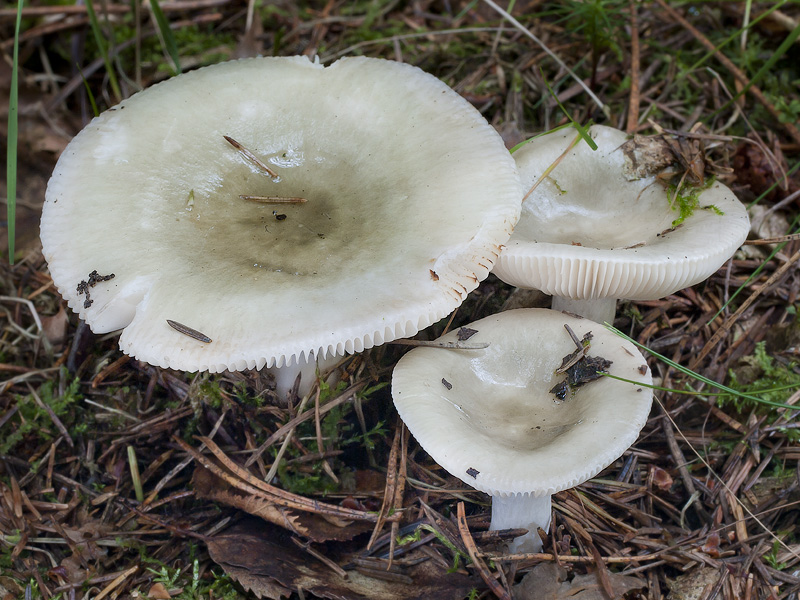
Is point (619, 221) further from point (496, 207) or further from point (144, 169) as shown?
point (144, 169)

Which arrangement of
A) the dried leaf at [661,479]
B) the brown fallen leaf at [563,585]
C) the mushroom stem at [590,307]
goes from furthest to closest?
the mushroom stem at [590,307] → the dried leaf at [661,479] → the brown fallen leaf at [563,585]

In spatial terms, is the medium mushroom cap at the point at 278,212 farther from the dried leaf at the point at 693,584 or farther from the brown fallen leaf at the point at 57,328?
the dried leaf at the point at 693,584

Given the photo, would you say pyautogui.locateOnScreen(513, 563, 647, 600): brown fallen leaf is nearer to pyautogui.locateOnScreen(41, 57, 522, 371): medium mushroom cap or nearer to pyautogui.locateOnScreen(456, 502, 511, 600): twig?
pyautogui.locateOnScreen(456, 502, 511, 600): twig

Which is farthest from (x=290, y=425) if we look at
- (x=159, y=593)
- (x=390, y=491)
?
(x=159, y=593)

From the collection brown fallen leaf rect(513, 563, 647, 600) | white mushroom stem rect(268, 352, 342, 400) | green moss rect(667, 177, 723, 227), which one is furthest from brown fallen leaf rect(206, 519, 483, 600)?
green moss rect(667, 177, 723, 227)

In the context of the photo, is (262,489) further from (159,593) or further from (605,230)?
(605,230)

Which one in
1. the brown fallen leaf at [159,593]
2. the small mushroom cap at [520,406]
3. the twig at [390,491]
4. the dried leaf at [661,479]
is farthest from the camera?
the dried leaf at [661,479]

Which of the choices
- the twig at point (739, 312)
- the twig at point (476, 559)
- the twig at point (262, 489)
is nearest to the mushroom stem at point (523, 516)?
the twig at point (476, 559)

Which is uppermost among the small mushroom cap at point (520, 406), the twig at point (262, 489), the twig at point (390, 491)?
the small mushroom cap at point (520, 406)

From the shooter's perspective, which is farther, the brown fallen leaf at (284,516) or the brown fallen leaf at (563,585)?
the brown fallen leaf at (284,516)
